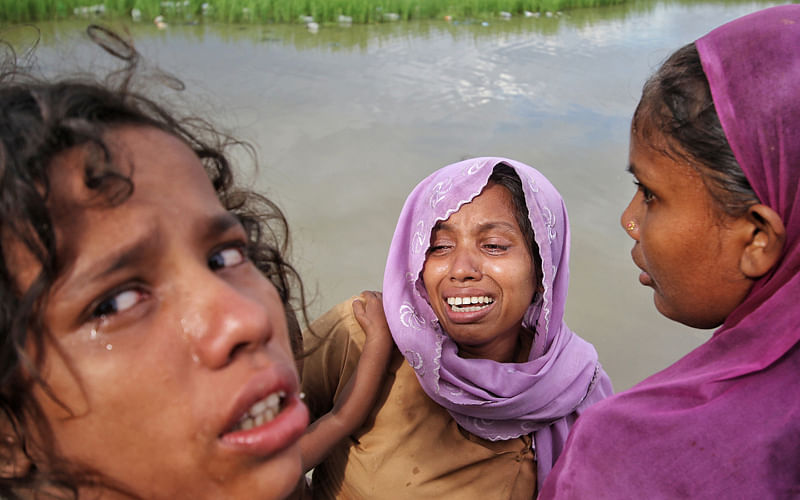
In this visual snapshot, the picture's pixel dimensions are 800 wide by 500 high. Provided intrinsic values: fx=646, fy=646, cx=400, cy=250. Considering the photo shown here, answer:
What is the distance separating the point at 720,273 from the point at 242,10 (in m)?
8.59

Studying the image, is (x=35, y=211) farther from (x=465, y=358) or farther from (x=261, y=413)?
(x=465, y=358)

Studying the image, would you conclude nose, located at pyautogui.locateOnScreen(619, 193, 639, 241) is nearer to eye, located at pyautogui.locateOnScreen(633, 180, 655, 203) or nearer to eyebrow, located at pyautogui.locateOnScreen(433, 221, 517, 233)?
eye, located at pyautogui.locateOnScreen(633, 180, 655, 203)

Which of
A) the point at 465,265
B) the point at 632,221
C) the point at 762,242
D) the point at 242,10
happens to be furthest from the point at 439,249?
the point at 242,10

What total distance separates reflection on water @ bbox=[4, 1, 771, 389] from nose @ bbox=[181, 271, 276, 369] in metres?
3.15

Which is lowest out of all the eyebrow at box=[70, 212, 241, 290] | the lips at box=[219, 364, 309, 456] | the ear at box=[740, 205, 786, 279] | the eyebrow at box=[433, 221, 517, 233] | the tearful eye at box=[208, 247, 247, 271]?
the eyebrow at box=[433, 221, 517, 233]

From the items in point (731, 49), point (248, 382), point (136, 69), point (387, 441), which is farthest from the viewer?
point (387, 441)

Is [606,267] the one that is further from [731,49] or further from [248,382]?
[248,382]

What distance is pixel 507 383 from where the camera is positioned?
82.8 inches

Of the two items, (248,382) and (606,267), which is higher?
(248,382)

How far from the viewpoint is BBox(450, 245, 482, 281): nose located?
2.01 meters

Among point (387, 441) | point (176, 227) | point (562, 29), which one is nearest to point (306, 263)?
point (387, 441)

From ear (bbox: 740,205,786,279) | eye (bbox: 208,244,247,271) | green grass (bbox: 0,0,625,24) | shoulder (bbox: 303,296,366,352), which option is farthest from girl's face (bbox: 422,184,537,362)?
green grass (bbox: 0,0,625,24)

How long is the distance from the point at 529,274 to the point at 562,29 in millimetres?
9077

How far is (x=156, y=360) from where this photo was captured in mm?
868
